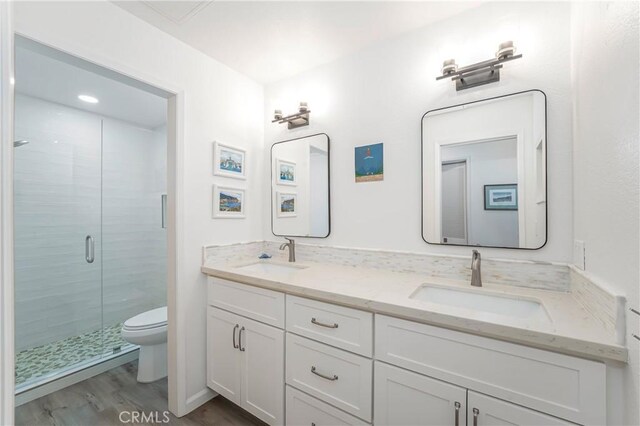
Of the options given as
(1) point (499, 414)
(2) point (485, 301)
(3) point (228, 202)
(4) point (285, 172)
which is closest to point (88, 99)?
(3) point (228, 202)

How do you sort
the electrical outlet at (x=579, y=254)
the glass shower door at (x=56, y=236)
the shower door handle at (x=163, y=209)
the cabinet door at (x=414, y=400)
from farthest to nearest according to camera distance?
1. the shower door handle at (x=163, y=209)
2. the glass shower door at (x=56, y=236)
3. the electrical outlet at (x=579, y=254)
4. the cabinet door at (x=414, y=400)

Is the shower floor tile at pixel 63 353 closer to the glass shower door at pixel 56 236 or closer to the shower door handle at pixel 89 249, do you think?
the glass shower door at pixel 56 236

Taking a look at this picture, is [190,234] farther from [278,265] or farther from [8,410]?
[8,410]

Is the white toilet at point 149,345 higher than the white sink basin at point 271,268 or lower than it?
lower

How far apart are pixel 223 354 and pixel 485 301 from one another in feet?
5.22

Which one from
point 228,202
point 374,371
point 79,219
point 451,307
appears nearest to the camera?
point 451,307

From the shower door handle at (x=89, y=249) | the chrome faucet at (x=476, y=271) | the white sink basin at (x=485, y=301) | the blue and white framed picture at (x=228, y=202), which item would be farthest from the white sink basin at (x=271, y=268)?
the shower door handle at (x=89, y=249)

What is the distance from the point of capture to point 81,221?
2.73m

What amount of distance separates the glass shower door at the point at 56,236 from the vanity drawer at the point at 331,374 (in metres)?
2.03

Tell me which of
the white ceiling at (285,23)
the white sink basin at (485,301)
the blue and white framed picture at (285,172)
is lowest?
the white sink basin at (485,301)

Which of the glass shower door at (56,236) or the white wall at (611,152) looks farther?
the glass shower door at (56,236)

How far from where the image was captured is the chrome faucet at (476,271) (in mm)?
1375

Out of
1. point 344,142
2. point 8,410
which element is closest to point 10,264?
point 8,410

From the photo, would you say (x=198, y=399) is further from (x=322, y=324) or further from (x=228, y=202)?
(x=228, y=202)
